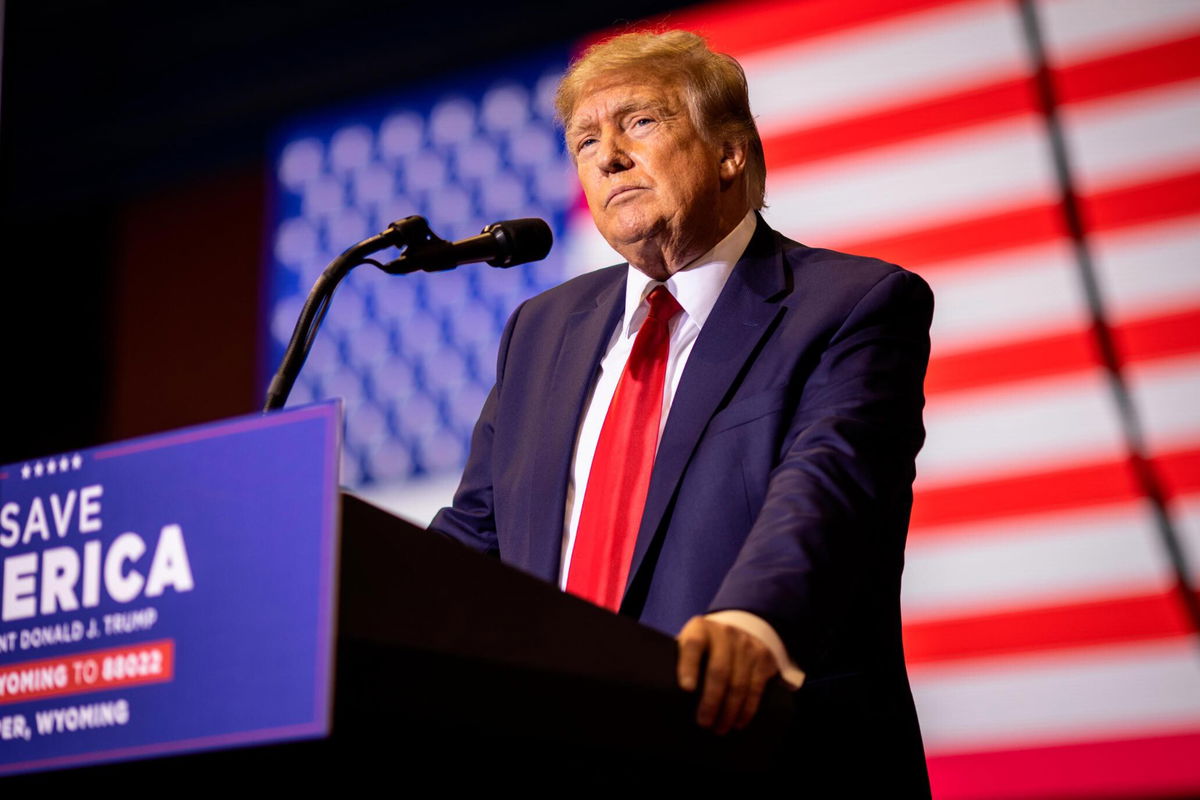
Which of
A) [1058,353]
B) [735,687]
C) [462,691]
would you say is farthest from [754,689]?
[1058,353]

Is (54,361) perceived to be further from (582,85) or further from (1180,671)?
(1180,671)

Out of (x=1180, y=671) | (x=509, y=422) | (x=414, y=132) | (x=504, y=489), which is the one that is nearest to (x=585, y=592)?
(x=504, y=489)

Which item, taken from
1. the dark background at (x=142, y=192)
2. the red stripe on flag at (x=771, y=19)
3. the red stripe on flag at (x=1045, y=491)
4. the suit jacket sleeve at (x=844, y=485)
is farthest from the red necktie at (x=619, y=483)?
the dark background at (x=142, y=192)

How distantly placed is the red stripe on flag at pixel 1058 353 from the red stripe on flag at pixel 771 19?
0.70 meters

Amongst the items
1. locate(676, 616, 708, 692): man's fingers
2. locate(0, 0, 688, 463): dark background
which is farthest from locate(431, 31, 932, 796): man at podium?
locate(0, 0, 688, 463): dark background

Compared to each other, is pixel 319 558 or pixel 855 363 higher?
pixel 855 363

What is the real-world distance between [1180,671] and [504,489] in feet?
3.84

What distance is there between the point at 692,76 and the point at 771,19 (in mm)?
1057

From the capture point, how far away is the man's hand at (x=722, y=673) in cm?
88

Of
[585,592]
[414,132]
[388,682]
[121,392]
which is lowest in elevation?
[388,682]

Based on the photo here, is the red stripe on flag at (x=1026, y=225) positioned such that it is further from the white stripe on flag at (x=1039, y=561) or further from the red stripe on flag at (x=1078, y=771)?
the red stripe on flag at (x=1078, y=771)

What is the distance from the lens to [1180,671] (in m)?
2.02

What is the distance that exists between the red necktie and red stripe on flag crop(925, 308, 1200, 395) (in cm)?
100

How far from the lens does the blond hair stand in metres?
1.67
